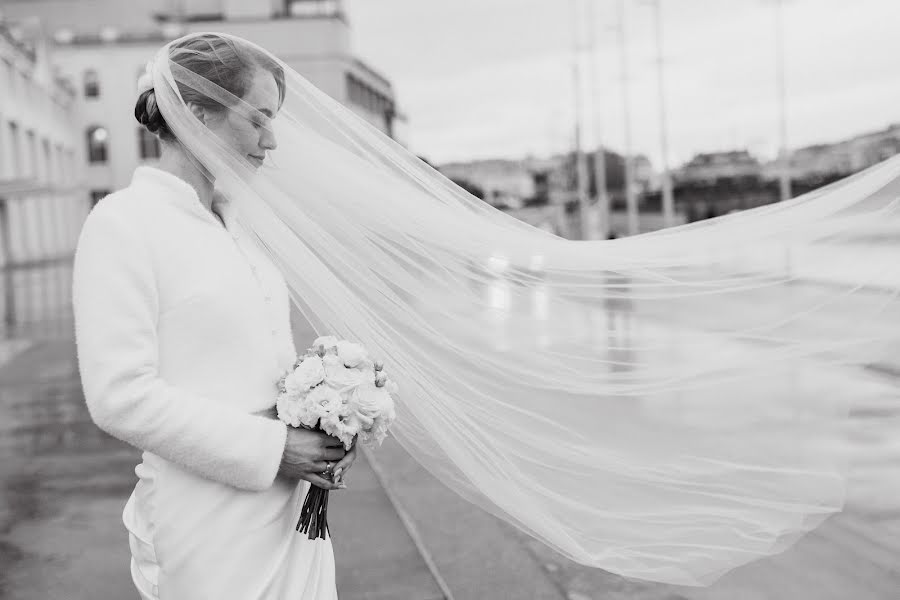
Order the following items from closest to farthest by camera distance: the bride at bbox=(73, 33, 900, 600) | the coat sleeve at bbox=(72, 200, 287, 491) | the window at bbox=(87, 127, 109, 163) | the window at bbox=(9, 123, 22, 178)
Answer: the coat sleeve at bbox=(72, 200, 287, 491)
the bride at bbox=(73, 33, 900, 600)
the window at bbox=(9, 123, 22, 178)
the window at bbox=(87, 127, 109, 163)

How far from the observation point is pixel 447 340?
3.25 m

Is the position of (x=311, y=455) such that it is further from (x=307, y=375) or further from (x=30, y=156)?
(x=30, y=156)

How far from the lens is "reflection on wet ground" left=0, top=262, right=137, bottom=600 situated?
17.1 feet

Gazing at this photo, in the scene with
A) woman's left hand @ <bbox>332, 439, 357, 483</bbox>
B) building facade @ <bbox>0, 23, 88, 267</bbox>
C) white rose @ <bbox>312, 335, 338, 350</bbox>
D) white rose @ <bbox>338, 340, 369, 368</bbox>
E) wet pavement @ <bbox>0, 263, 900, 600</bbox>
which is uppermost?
building facade @ <bbox>0, 23, 88, 267</bbox>

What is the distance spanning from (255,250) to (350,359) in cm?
38

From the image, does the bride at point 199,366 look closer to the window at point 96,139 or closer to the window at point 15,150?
the window at point 15,150

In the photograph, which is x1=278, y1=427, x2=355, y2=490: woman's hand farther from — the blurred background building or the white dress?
the blurred background building

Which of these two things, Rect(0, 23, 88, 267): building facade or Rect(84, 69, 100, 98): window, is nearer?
Rect(0, 23, 88, 267): building facade

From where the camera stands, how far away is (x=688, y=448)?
3.97m

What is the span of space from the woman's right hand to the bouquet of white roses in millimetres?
21

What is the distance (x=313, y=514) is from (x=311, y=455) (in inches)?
7.4

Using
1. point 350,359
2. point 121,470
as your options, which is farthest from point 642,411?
point 121,470

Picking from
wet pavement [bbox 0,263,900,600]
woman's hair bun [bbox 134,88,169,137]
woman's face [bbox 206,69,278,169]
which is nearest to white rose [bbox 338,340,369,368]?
woman's face [bbox 206,69,278,169]

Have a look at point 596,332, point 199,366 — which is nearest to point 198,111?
point 199,366
